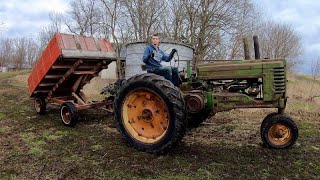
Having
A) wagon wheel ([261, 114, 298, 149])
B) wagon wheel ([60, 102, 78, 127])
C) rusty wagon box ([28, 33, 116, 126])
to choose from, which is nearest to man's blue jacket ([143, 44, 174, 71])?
wagon wheel ([261, 114, 298, 149])

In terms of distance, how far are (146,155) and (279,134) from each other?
6.41 ft

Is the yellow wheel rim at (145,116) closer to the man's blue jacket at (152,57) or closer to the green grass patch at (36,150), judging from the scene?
the man's blue jacket at (152,57)

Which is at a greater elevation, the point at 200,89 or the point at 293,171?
the point at 200,89

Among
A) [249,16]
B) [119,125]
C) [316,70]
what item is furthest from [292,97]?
[249,16]

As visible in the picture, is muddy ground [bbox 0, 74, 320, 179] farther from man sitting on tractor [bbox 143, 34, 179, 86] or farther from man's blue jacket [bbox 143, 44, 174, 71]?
man's blue jacket [bbox 143, 44, 174, 71]

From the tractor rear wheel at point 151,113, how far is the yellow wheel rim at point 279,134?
4.48 feet

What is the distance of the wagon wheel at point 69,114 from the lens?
712cm

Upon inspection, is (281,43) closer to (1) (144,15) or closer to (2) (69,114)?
(1) (144,15)

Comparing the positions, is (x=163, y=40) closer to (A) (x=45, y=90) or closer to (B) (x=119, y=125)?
(A) (x=45, y=90)

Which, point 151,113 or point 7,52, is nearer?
point 151,113

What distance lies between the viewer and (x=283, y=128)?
17.1 feet

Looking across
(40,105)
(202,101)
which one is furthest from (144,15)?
(202,101)

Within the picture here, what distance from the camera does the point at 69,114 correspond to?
7230mm

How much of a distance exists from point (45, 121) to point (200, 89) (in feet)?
12.2
